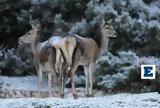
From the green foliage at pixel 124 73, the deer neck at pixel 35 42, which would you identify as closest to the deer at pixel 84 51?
the deer neck at pixel 35 42

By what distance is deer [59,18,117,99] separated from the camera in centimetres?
1177

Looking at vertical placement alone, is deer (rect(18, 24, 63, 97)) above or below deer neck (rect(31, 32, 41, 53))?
below

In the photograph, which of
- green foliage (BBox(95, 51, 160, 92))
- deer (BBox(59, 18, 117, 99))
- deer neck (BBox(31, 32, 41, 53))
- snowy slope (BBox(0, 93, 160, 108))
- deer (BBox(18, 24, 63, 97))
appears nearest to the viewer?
snowy slope (BBox(0, 93, 160, 108))

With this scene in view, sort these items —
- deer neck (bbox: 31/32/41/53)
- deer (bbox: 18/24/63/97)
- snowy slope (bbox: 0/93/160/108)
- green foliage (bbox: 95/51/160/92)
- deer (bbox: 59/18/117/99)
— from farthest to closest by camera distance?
green foliage (bbox: 95/51/160/92) → deer neck (bbox: 31/32/41/53) → deer (bbox: 18/24/63/97) → deer (bbox: 59/18/117/99) → snowy slope (bbox: 0/93/160/108)

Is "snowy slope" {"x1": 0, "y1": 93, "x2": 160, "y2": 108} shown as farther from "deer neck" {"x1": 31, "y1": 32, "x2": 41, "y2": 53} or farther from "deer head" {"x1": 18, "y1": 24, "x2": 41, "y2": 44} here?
"deer head" {"x1": 18, "y1": 24, "x2": 41, "y2": 44}

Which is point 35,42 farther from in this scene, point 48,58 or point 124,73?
point 124,73

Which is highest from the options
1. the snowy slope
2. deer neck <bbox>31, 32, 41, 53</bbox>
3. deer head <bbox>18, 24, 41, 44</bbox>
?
deer head <bbox>18, 24, 41, 44</bbox>

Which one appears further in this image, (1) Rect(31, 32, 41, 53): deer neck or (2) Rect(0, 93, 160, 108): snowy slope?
(1) Rect(31, 32, 41, 53): deer neck

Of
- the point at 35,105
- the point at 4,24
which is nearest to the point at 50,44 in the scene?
the point at 35,105

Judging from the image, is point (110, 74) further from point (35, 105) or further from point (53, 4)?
point (35, 105)

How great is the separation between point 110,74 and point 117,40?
1.31m

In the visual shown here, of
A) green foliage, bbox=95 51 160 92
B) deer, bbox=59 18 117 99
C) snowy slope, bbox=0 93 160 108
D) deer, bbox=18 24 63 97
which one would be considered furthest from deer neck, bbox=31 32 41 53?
snowy slope, bbox=0 93 160 108

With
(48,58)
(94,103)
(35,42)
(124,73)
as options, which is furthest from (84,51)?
(94,103)

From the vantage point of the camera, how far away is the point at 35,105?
9500 mm
